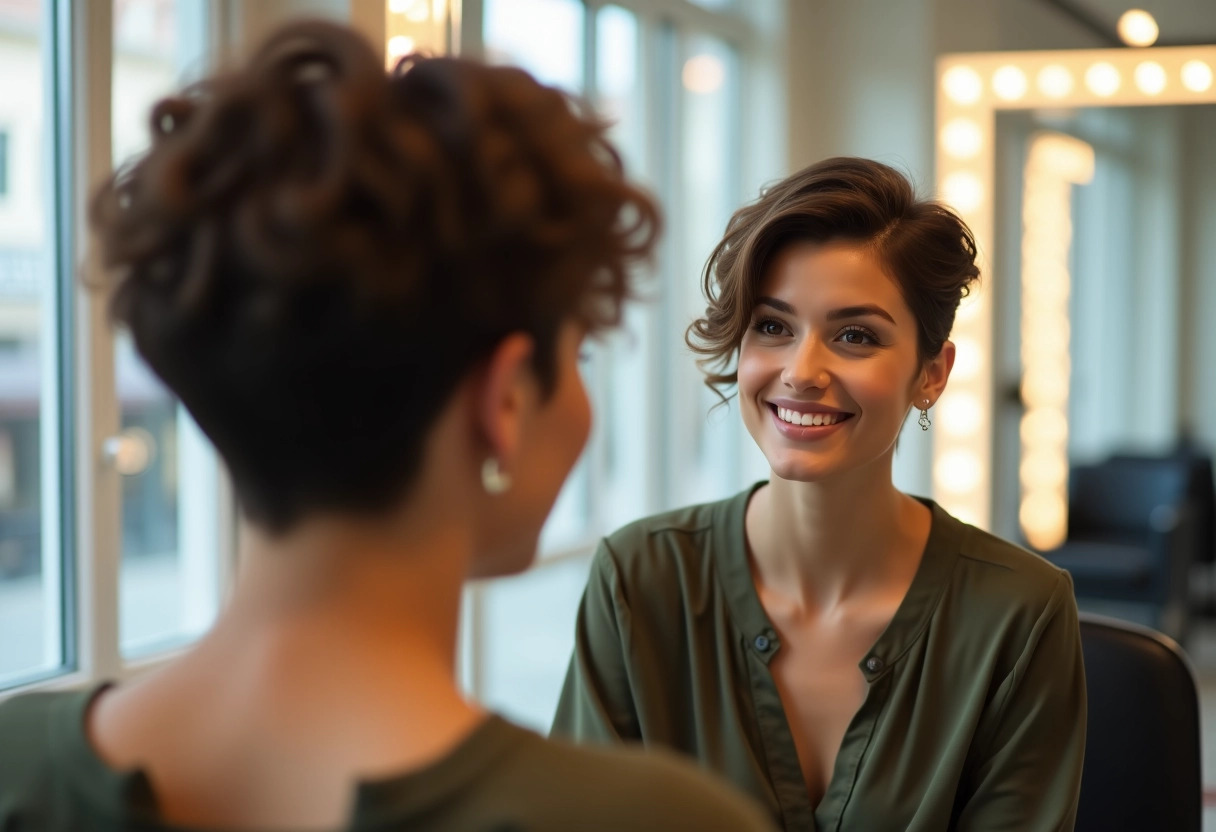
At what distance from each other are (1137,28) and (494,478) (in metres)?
2.74

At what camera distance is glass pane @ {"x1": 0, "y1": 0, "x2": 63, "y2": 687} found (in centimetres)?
187

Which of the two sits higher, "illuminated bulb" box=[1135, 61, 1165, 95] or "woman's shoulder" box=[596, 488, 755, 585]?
"illuminated bulb" box=[1135, 61, 1165, 95]

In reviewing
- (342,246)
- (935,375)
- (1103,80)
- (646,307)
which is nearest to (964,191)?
(1103,80)

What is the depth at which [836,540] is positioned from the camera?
1.36m

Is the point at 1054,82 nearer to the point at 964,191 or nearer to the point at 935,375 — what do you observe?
the point at 964,191

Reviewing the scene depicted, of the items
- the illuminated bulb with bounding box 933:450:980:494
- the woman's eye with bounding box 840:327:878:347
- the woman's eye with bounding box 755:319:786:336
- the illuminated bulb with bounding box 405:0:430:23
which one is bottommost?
the illuminated bulb with bounding box 933:450:980:494

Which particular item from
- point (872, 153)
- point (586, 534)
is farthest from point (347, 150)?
point (872, 153)

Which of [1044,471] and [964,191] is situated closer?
[964,191]

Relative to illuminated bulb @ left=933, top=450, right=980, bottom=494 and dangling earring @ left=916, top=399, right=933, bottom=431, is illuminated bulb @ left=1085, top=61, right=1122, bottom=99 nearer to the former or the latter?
illuminated bulb @ left=933, top=450, right=980, bottom=494

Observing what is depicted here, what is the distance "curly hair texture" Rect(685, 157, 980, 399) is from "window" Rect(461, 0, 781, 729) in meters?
1.65

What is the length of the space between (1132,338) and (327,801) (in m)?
4.61

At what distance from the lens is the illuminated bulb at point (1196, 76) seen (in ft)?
8.87

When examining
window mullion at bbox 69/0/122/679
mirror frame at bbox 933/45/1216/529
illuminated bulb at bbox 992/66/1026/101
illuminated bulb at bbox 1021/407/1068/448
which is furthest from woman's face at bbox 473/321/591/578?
illuminated bulb at bbox 1021/407/1068/448

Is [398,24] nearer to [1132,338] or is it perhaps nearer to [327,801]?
[327,801]
